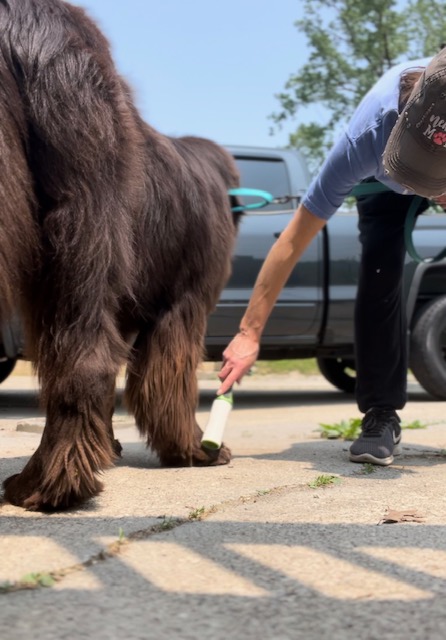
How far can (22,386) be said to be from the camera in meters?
7.54

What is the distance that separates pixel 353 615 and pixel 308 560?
326mm

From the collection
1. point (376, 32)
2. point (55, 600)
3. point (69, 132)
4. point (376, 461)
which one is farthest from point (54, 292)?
point (376, 32)

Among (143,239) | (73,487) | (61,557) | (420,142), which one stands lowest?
(73,487)

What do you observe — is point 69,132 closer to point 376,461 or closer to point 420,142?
point 420,142

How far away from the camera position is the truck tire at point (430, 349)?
593 centimetres

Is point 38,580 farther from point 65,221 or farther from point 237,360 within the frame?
point 237,360

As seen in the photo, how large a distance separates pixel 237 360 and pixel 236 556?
119 cm

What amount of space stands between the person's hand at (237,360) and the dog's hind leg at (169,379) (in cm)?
13

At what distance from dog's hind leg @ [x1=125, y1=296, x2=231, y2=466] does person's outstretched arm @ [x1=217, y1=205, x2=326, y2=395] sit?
0.42ft

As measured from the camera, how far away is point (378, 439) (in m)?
3.09

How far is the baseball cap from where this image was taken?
2254 mm

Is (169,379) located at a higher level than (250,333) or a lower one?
lower

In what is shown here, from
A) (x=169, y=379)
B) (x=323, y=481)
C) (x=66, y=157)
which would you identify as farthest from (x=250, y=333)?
(x=66, y=157)

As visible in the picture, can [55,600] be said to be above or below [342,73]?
above
